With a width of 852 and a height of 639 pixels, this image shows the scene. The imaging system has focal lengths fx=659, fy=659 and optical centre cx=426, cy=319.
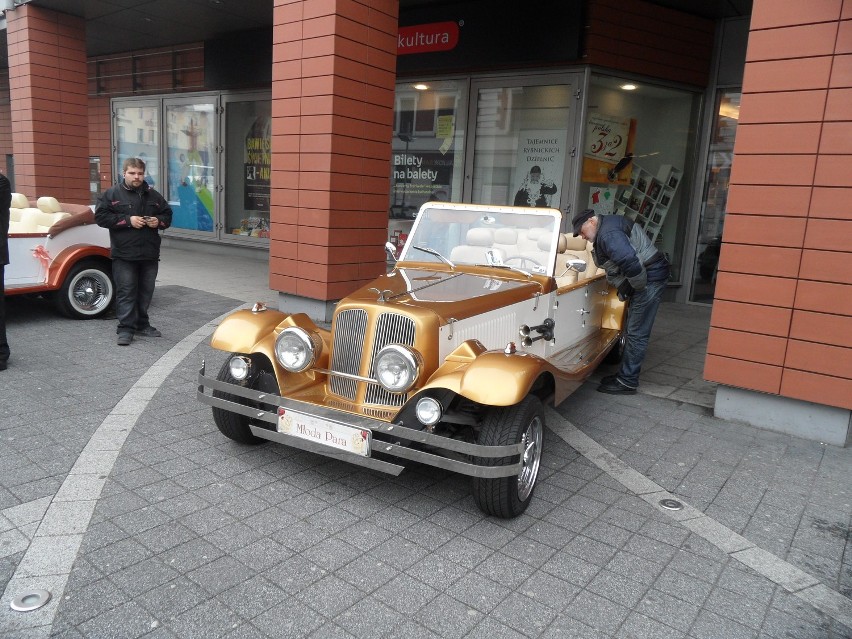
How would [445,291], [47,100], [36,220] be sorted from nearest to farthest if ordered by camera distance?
[445,291] → [36,220] → [47,100]

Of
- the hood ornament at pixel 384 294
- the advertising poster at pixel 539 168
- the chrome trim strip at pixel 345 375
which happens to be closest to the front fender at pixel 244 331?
the chrome trim strip at pixel 345 375

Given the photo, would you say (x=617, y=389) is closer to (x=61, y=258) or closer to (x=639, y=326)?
(x=639, y=326)

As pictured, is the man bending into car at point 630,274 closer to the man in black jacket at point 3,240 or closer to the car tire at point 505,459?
the car tire at point 505,459

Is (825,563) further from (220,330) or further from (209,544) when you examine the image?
(220,330)

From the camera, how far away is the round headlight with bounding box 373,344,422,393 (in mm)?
3473

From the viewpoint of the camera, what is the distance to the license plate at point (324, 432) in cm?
340

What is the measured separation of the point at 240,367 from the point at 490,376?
1567 mm

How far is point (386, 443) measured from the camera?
132 inches

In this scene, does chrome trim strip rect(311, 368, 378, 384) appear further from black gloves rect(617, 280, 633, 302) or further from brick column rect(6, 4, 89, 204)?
brick column rect(6, 4, 89, 204)

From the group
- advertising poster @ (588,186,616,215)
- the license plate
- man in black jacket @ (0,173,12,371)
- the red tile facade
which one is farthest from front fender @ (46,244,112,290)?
advertising poster @ (588,186,616,215)

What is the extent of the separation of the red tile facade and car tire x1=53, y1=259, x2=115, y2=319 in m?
6.57

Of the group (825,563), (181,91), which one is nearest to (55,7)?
(181,91)

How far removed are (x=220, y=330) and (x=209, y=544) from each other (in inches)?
57.5

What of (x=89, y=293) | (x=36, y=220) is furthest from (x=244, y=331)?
(x=36, y=220)
